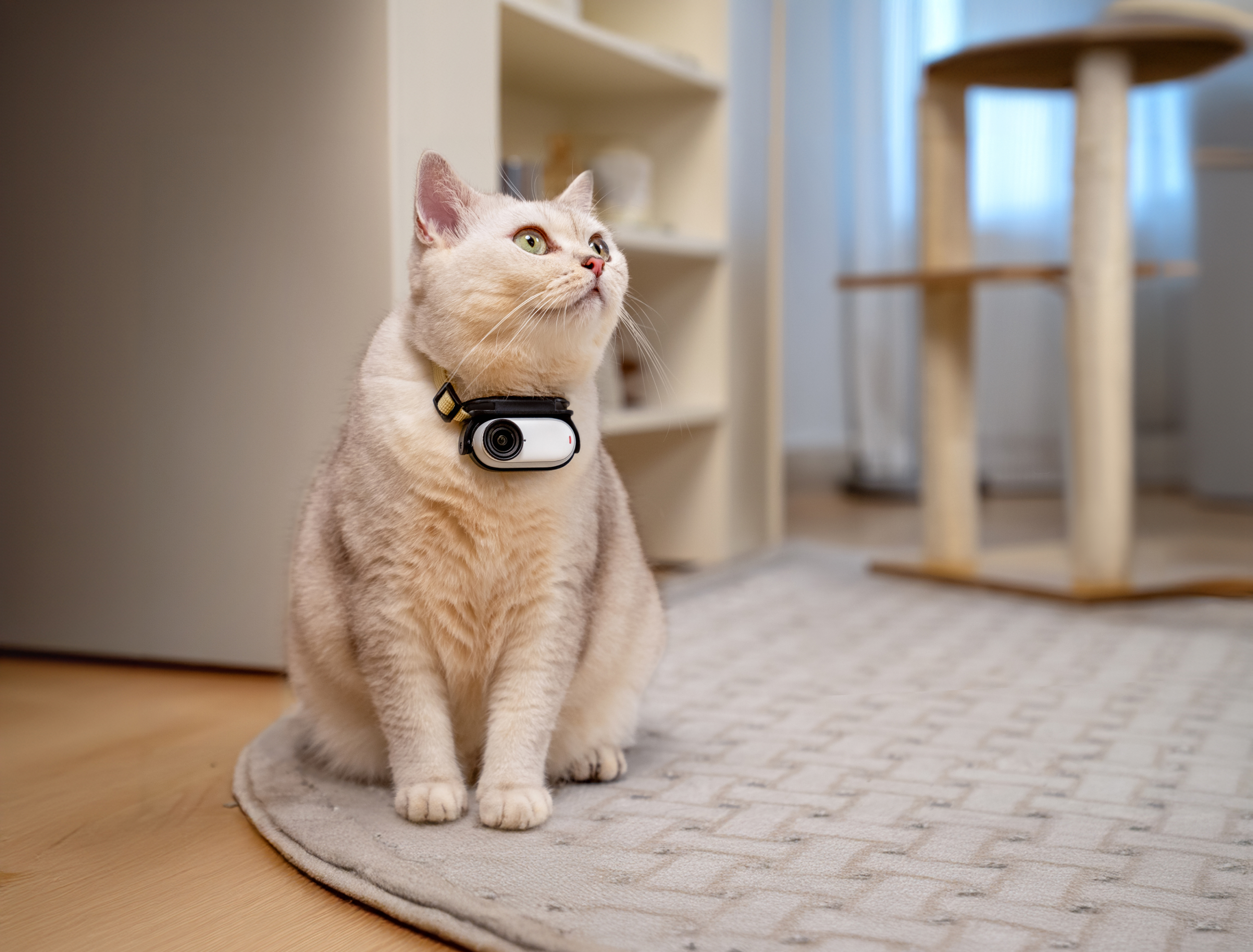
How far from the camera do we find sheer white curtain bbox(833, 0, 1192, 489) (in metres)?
3.58

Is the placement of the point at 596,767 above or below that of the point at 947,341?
below

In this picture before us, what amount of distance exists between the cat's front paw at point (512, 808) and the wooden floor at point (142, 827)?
149 millimetres

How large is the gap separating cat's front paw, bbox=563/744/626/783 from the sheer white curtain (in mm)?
2675

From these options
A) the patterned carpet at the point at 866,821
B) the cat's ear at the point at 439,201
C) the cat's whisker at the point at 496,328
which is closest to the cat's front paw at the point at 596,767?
the patterned carpet at the point at 866,821

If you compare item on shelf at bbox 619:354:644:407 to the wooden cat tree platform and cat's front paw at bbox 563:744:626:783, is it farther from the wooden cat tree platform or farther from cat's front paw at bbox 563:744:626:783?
cat's front paw at bbox 563:744:626:783

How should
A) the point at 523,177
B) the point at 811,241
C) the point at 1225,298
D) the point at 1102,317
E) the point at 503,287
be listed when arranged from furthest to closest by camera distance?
the point at 811,241
the point at 1225,298
the point at 1102,317
the point at 523,177
the point at 503,287

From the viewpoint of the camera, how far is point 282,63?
1.53 meters

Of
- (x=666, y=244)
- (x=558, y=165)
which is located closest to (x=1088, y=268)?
(x=666, y=244)

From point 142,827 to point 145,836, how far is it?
24 millimetres

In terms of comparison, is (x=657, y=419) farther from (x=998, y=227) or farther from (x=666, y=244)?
(x=998, y=227)

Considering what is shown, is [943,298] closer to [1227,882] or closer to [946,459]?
[946,459]

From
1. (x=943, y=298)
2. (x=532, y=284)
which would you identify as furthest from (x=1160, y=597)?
(x=532, y=284)

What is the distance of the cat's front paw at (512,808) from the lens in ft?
3.34

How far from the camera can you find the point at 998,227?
371cm
